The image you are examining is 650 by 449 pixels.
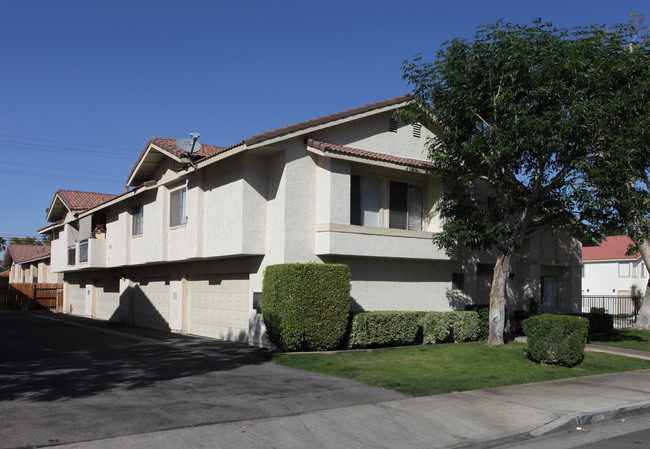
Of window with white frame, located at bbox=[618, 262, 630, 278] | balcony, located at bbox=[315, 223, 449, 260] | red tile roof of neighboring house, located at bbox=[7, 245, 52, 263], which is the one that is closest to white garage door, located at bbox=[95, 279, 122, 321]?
balcony, located at bbox=[315, 223, 449, 260]

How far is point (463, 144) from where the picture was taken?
15.7m

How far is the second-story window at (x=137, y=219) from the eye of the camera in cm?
2389

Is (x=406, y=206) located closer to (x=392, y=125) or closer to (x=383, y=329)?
(x=392, y=125)

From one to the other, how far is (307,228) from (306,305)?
238cm

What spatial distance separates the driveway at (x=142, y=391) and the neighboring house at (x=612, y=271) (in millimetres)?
41621

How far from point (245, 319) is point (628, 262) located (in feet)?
134

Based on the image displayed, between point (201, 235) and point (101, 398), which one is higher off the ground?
point (201, 235)

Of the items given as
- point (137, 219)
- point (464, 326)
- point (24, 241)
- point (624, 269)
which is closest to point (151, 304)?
→ point (137, 219)

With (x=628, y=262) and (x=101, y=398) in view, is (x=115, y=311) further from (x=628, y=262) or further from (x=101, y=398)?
(x=628, y=262)

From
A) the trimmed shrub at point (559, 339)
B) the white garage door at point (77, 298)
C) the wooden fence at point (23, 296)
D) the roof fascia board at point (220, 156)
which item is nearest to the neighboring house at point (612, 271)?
the trimmed shrub at point (559, 339)

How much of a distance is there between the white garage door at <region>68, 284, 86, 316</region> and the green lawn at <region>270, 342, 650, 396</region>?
2330 cm

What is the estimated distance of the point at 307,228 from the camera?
1598 centimetres

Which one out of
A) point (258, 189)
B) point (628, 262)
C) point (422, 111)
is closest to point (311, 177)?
point (258, 189)

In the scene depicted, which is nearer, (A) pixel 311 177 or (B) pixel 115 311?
(A) pixel 311 177
